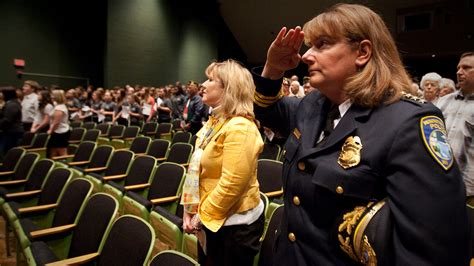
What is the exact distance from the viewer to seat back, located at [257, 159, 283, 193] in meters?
2.88

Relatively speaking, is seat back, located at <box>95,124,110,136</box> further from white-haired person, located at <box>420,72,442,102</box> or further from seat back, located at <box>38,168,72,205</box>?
white-haired person, located at <box>420,72,442,102</box>

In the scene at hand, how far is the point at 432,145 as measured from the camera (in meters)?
0.70

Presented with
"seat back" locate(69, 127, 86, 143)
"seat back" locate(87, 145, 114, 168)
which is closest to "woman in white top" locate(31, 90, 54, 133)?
"seat back" locate(69, 127, 86, 143)

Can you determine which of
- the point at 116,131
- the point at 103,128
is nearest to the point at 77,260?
the point at 116,131

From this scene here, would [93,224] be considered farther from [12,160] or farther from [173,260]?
[12,160]

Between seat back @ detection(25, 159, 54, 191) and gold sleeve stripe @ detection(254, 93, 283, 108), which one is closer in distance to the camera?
gold sleeve stripe @ detection(254, 93, 283, 108)

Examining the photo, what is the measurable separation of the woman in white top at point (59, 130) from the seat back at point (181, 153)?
1809 mm

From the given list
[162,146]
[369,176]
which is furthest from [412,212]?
[162,146]

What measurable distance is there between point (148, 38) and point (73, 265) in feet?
35.0

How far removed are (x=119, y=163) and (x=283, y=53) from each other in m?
3.06

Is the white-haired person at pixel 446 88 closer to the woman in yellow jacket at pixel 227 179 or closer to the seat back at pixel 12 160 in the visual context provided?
the woman in yellow jacket at pixel 227 179

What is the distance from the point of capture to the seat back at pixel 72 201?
2328mm

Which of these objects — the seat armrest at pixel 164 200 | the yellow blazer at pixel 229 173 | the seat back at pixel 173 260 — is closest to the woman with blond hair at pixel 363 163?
the seat back at pixel 173 260

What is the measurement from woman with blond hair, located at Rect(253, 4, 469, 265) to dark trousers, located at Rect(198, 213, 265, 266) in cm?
64
